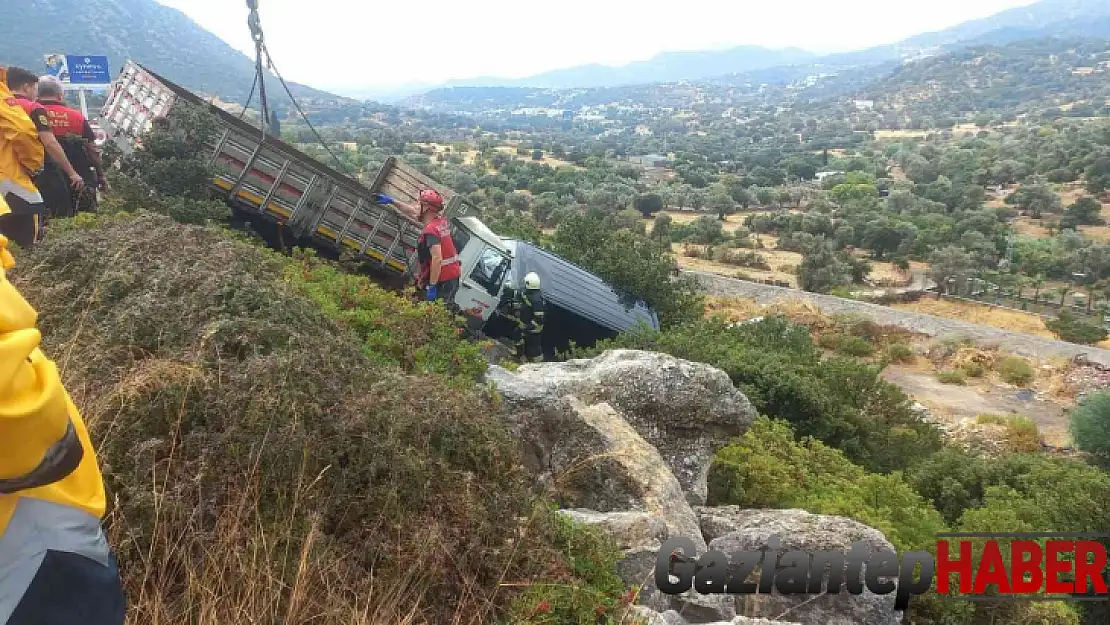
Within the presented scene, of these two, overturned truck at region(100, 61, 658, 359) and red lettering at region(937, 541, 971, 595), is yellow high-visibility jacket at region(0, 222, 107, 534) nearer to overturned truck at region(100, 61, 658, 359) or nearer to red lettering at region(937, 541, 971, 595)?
red lettering at region(937, 541, 971, 595)

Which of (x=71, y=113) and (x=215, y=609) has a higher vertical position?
(x=71, y=113)

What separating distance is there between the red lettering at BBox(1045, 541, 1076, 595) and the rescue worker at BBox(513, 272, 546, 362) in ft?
18.3

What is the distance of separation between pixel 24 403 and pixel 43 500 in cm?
31

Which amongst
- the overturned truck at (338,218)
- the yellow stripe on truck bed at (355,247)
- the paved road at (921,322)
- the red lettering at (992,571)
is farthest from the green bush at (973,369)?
the yellow stripe on truck bed at (355,247)

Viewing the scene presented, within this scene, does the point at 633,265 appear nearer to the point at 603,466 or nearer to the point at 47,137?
the point at 603,466

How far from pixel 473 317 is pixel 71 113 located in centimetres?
486

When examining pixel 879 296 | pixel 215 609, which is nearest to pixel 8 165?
pixel 215 609

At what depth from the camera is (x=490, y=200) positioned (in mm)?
44562

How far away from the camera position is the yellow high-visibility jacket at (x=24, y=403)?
1426mm

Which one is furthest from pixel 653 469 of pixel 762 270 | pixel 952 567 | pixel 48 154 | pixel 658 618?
pixel 762 270

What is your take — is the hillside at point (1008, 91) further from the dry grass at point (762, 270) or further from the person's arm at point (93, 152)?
the person's arm at point (93, 152)

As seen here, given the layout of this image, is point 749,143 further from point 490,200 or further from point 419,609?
point 419,609

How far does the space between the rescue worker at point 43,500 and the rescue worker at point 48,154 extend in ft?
18.2

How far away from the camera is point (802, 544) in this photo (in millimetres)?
4613
